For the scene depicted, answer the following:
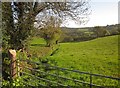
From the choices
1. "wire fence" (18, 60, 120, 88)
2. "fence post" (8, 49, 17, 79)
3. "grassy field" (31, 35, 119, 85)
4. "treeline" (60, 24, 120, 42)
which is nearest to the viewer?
"wire fence" (18, 60, 120, 88)

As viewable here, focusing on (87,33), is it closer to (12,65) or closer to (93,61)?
(93,61)

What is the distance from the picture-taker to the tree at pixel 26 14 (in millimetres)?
17894

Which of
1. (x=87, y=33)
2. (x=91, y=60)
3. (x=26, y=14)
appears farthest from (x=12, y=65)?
(x=87, y=33)

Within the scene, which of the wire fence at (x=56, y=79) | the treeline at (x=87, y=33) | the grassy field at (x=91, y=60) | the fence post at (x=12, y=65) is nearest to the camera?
the wire fence at (x=56, y=79)

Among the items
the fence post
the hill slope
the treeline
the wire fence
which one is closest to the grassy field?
the hill slope

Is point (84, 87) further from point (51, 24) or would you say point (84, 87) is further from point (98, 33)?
point (98, 33)

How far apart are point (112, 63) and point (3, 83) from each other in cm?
1221

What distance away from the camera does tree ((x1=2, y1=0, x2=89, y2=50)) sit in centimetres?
1789

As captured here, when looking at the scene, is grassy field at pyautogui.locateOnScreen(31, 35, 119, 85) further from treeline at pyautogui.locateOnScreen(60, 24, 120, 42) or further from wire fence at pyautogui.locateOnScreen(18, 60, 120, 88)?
treeline at pyautogui.locateOnScreen(60, 24, 120, 42)

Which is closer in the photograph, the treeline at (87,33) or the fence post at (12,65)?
the fence post at (12,65)

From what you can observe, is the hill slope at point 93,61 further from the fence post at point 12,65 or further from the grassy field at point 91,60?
the fence post at point 12,65

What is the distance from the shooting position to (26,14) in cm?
1872

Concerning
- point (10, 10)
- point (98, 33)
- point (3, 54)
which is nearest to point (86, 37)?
point (98, 33)

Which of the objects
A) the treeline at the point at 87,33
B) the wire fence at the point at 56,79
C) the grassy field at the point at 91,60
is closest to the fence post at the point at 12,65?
the wire fence at the point at 56,79
